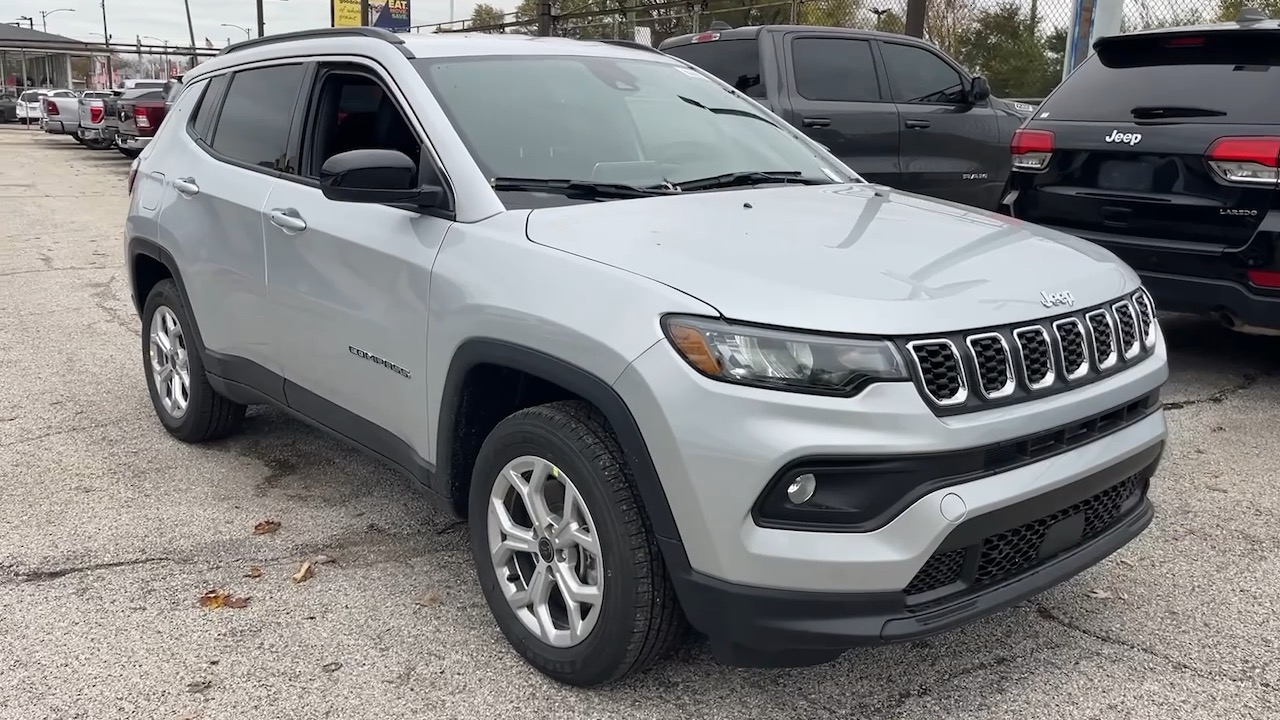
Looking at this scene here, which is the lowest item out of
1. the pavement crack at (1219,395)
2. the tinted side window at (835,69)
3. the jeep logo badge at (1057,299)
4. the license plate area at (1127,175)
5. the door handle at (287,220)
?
the pavement crack at (1219,395)

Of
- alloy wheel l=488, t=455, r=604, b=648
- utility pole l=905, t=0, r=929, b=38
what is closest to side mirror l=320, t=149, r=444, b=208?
alloy wheel l=488, t=455, r=604, b=648

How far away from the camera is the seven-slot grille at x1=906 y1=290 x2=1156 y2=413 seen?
248 cm

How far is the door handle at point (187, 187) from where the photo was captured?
4566 mm

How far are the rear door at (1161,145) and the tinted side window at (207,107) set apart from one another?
411 cm

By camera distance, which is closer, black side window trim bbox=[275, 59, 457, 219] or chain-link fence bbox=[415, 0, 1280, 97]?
black side window trim bbox=[275, 59, 457, 219]

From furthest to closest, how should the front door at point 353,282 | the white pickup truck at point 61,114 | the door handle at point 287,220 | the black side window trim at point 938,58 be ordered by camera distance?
1. the white pickup truck at point 61,114
2. the black side window trim at point 938,58
3. the door handle at point 287,220
4. the front door at point 353,282

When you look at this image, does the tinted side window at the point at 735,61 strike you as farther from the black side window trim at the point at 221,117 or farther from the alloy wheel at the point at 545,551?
the alloy wheel at the point at 545,551

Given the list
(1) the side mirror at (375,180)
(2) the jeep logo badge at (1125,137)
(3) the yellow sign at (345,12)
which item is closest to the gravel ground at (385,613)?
(1) the side mirror at (375,180)

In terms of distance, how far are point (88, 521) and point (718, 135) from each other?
2753 mm

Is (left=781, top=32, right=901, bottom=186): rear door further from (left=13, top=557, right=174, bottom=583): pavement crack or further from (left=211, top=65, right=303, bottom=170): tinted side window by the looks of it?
(left=13, top=557, right=174, bottom=583): pavement crack

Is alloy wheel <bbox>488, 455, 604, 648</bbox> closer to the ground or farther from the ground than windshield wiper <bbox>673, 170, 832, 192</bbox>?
closer to the ground

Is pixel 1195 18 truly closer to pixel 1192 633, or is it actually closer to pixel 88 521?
pixel 1192 633

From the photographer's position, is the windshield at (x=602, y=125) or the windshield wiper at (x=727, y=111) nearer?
the windshield at (x=602, y=125)

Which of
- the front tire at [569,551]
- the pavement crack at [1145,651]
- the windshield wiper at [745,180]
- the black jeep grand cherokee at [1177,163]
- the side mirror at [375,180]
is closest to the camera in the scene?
the front tire at [569,551]
